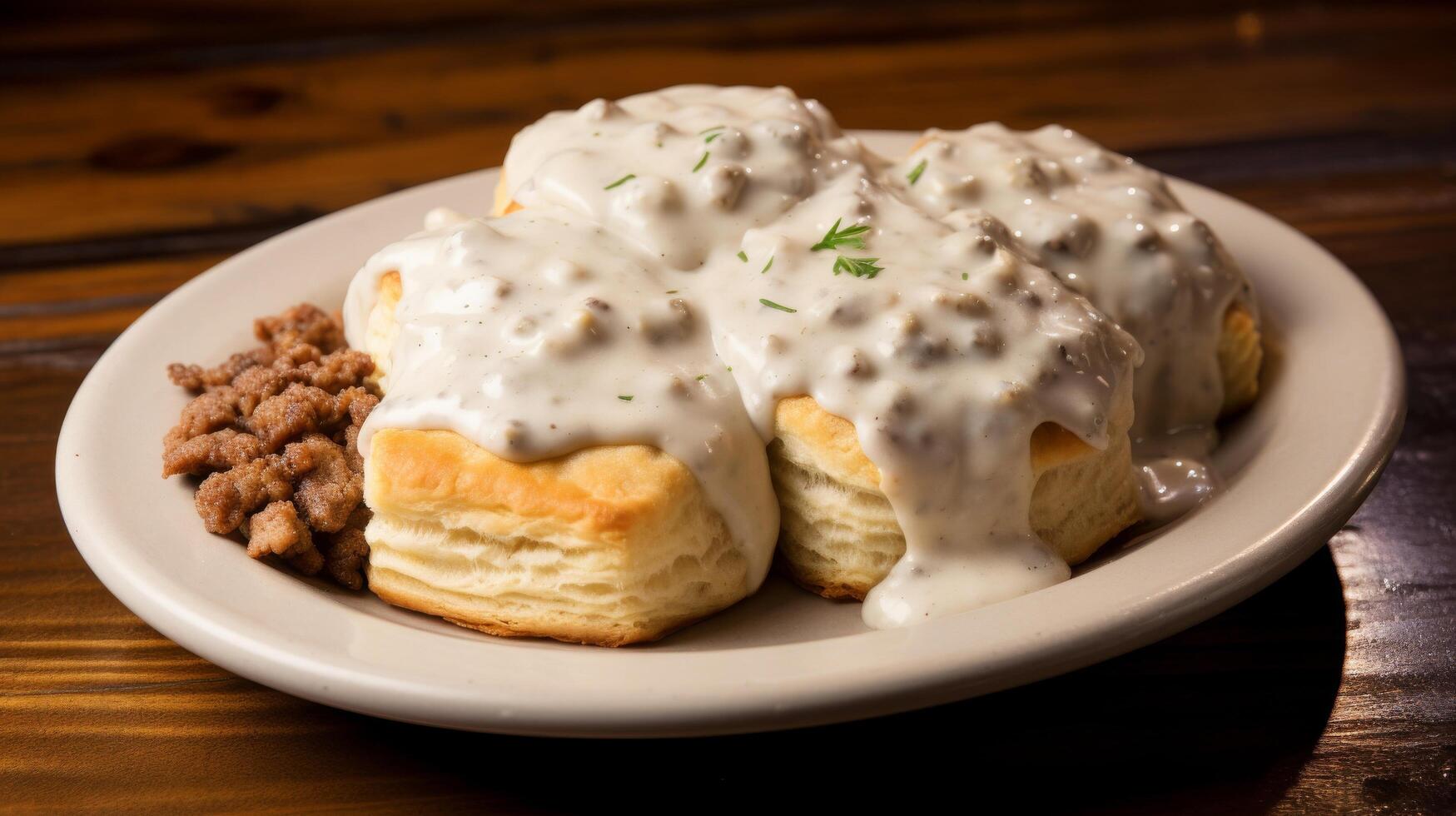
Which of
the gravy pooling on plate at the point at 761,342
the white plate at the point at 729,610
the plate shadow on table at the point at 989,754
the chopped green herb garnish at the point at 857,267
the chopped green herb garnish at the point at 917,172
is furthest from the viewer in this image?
the chopped green herb garnish at the point at 917,172

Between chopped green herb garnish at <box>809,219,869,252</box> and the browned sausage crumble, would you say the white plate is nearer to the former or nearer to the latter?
the browned sausage crumble

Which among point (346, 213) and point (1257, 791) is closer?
point (1257, 791)

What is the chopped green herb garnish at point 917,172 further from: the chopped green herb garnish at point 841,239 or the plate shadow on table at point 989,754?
the plate shadow on table at point 989,754

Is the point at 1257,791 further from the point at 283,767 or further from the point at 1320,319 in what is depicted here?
the point at 283,767

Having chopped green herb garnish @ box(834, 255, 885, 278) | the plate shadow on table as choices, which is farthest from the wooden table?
chopped green herb garnish @ box(834, 255, 885, 278)

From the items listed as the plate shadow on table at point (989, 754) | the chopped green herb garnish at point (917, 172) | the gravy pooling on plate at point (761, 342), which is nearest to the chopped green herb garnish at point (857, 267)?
the gravy pooling on plate at point (761, 342)

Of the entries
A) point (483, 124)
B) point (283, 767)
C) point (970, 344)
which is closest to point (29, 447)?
point (283, 767)

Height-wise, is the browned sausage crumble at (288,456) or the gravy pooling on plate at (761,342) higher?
the gravy pooling on plate at (761,342)
